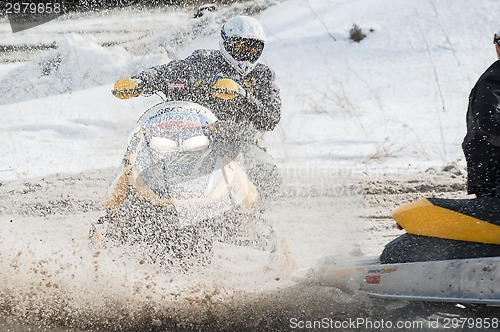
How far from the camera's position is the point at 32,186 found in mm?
6992

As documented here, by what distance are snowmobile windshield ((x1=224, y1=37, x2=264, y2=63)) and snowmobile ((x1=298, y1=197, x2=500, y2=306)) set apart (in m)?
1.97

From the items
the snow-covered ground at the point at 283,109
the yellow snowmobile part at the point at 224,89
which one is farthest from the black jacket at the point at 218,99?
the snow-covered ground at the point at 283,109

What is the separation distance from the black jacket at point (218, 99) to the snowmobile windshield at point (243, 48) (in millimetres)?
148

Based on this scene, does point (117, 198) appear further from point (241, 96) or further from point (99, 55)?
point (99, 55)

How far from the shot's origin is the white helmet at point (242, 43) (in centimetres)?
520

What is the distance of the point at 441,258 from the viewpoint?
352 cm

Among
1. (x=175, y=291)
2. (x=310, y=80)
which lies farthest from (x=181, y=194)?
(x=310, y=80)

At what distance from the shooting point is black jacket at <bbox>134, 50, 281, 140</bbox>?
16.0 feet

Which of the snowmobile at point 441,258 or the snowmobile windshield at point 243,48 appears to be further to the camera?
the snowmobile windshield at point 243,48

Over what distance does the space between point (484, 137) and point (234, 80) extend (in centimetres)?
212

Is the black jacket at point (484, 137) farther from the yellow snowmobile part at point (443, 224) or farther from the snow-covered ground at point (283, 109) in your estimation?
the snow-covered ground at point (283, 109)

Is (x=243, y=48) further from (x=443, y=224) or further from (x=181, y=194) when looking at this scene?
(x=443, y=224)

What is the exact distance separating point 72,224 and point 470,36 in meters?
8.78

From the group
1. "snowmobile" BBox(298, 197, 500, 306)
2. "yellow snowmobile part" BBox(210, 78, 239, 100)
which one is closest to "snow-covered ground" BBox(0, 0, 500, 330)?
"snowmobile" BBox(298, 197, 500, 306)
